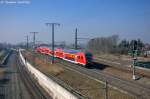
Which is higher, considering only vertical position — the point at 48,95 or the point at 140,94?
the point at 140,94

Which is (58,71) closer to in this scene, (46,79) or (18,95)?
(46,79)

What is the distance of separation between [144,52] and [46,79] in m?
55.4

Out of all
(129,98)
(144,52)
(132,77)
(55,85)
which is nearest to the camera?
(129,98)

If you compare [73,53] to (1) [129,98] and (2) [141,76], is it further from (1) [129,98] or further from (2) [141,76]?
(1) [129,98]

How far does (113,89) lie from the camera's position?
27.4 m

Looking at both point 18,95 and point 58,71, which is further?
point 58,71

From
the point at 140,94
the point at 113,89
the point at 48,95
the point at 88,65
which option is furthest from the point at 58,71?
the point at 140,94

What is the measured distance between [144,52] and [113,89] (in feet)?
196

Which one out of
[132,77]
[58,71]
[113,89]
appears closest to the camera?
Answer: [113,89]

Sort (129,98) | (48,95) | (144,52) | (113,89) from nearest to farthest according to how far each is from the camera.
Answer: (129,98) < (113,89) < (48,95) < (144,52)

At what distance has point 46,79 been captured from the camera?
3619 centimetres

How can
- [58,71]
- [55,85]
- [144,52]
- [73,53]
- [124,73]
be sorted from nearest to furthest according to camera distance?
[55,85] → [124,73] → [58,71] → [73,53] → [144,52]

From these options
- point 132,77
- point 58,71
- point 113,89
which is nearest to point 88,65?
point 58,71

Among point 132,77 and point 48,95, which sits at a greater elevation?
point 132,77
